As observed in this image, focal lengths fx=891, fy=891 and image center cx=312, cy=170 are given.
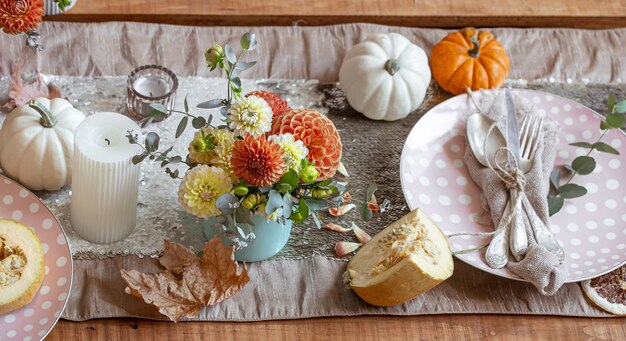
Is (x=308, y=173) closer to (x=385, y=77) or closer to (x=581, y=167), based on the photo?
(x=385, y=77)

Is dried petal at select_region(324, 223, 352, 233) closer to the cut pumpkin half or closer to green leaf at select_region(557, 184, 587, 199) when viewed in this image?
the cut pumpkin half

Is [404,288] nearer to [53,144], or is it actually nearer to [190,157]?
[190,157]

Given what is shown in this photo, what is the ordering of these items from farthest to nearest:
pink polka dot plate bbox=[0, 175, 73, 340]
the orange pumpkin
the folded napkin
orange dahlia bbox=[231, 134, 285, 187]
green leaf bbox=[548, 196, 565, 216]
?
the orange pumpkin, green leaf bbox=[548, 196, 565, 216], the folded napkin, pink polka dot plate bbox=[0, 175, 73, 340], orange dahlia bbox=[231, 134, 285, 187]

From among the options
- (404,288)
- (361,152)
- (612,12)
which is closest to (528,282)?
(404,288)

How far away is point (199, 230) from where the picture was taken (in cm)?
127

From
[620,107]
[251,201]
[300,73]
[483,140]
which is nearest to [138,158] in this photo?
[251,201]

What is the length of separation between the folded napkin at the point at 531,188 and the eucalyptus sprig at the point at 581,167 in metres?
0.03

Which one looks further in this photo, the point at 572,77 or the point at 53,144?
the point at 572,77

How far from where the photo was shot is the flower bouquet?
1.02 m

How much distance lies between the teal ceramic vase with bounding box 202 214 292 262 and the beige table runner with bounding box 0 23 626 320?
20 mm

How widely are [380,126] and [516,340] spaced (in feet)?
1.32

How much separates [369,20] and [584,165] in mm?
462

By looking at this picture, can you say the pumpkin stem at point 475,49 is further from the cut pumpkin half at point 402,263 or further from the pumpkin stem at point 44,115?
the pumpkin stem at point 44,115

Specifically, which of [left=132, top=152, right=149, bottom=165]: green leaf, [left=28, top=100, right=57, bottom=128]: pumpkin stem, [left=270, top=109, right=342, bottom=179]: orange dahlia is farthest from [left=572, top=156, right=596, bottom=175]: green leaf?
[left=28, top=100, right=57, bottom=128]: pumpkin stem
